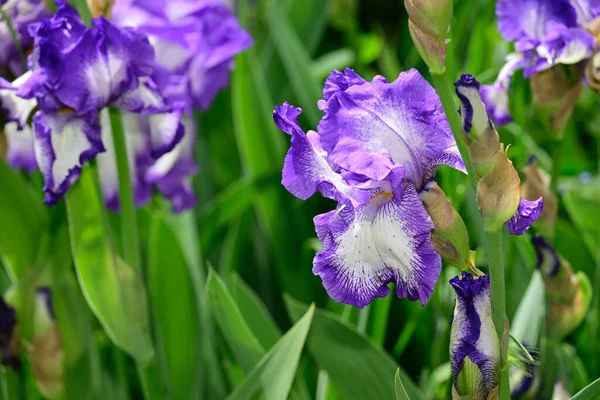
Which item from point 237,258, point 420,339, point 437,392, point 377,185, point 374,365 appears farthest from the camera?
point 237,258

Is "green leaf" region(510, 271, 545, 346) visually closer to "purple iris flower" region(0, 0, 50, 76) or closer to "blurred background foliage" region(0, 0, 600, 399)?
"blurred background foliage" region(0, 0, 600, 399)

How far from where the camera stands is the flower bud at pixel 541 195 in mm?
681

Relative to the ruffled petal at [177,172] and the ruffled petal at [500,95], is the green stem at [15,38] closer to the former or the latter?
the ruffled petal at [177,172]

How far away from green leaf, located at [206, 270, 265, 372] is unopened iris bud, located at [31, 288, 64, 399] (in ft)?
0.68

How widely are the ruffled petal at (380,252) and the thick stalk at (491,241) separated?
31 millimetres

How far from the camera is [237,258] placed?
1.07 metres

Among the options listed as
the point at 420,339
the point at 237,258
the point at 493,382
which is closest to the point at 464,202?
the point at 420,339

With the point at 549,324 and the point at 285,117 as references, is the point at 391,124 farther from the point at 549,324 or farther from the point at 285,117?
the point at 549,324

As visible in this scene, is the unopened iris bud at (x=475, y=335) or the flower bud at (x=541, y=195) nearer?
the unopened iris bud at (x=475, y=335)

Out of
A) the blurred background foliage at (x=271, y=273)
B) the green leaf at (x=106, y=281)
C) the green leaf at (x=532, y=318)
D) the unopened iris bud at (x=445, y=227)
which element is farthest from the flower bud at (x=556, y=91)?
the green leaf at (x=106, y=281)

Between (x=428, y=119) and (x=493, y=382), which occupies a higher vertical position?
(x=428, y=119)

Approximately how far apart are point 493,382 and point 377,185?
13cm

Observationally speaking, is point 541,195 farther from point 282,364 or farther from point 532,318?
point 282,364

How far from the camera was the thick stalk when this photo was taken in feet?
1.30
